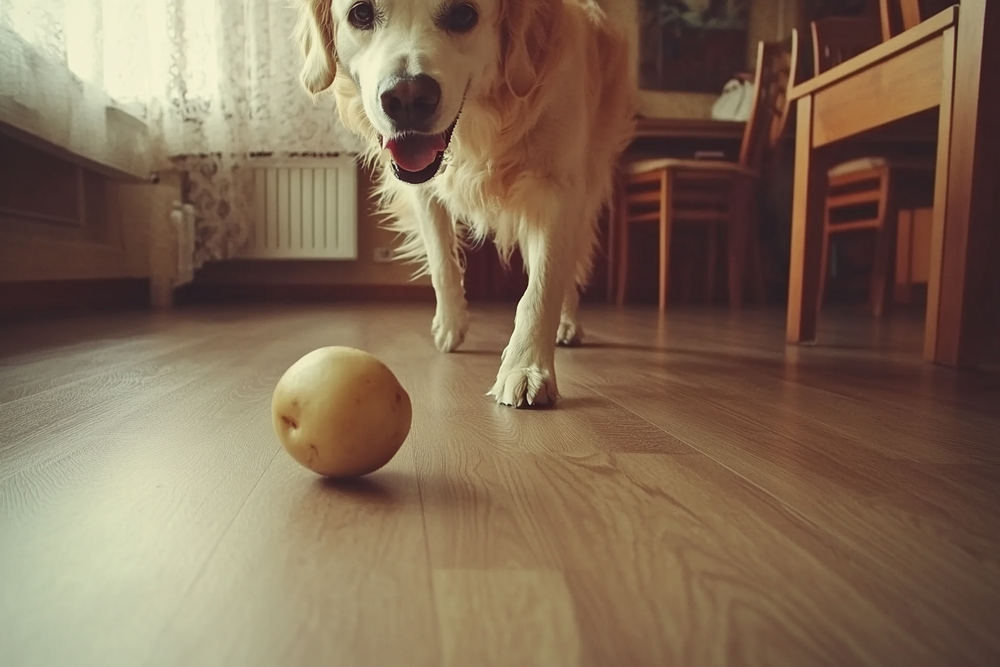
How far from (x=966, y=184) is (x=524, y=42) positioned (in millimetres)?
1001

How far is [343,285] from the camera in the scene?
4.55 meters

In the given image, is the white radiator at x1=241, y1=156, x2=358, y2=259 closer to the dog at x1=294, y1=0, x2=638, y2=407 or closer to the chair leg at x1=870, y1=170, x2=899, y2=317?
the dog at x1=294, y1=0, x2=638, y2=407

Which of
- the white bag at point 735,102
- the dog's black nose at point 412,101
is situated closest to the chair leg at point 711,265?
the white bag at point 735,102

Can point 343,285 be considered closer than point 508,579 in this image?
No

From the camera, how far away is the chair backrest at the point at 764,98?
3.84m

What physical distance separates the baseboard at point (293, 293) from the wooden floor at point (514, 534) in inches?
125

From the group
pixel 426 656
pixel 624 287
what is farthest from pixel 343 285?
pixel 426 656

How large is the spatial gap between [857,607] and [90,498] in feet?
2.12

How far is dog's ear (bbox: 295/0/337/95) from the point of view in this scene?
1.58 meters

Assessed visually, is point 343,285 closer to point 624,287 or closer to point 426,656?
point 624,287

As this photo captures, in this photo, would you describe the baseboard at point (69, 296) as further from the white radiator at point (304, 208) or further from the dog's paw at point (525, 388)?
the dog's paw at point (525, 388)

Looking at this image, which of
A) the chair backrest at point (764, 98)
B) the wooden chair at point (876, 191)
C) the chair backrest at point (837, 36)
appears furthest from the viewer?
the chair backrest at point (764, 98)

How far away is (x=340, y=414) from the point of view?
2.36 feet

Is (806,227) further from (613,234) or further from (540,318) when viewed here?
(613,234)
